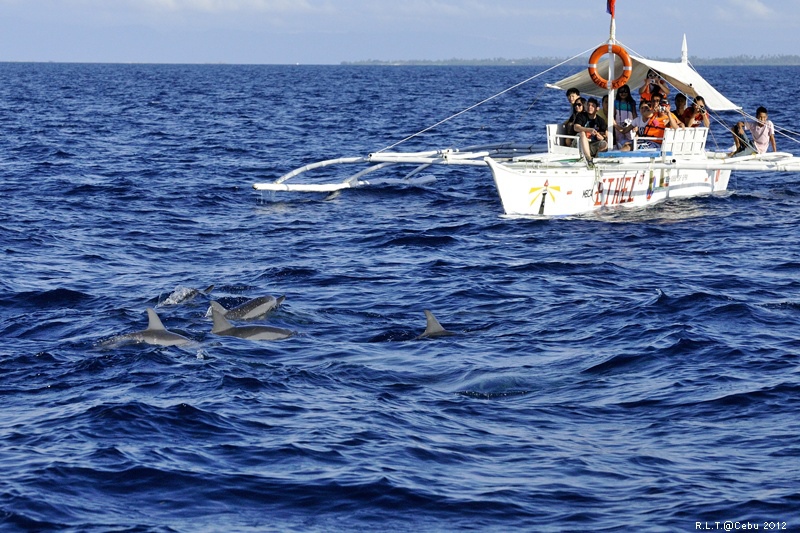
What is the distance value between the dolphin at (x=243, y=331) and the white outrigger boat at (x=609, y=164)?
8.10 metres

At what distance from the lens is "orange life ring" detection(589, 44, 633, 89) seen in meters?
21.0

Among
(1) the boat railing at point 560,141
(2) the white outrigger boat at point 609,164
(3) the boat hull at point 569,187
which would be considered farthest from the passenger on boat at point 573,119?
(3) the boat hull at point 569,187

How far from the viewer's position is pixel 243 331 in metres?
12.2

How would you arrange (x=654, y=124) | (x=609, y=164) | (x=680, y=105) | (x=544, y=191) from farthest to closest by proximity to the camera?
1. (x=680, y=105)
2. (x=654, y=124)
3. (x=609, y=164)
4. (x=544, y=191)

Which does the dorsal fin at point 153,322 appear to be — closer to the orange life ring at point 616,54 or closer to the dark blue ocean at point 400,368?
the dark blue ocean at point 400,368

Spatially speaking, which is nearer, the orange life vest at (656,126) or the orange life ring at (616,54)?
the orange life ring at (616,54)

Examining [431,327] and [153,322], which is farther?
[431,327]

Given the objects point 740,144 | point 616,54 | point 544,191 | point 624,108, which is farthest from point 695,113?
point 544,191

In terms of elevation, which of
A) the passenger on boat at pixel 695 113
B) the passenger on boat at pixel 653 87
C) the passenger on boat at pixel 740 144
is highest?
the passenger on boat at pixel 653 87

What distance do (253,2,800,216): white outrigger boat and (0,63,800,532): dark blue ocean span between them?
1.49ft

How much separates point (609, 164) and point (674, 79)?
305 cm

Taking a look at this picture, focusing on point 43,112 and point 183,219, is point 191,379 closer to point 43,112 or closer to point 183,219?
point 183,219

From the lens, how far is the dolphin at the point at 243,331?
1209 cm

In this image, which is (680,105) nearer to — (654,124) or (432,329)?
(654,124)
